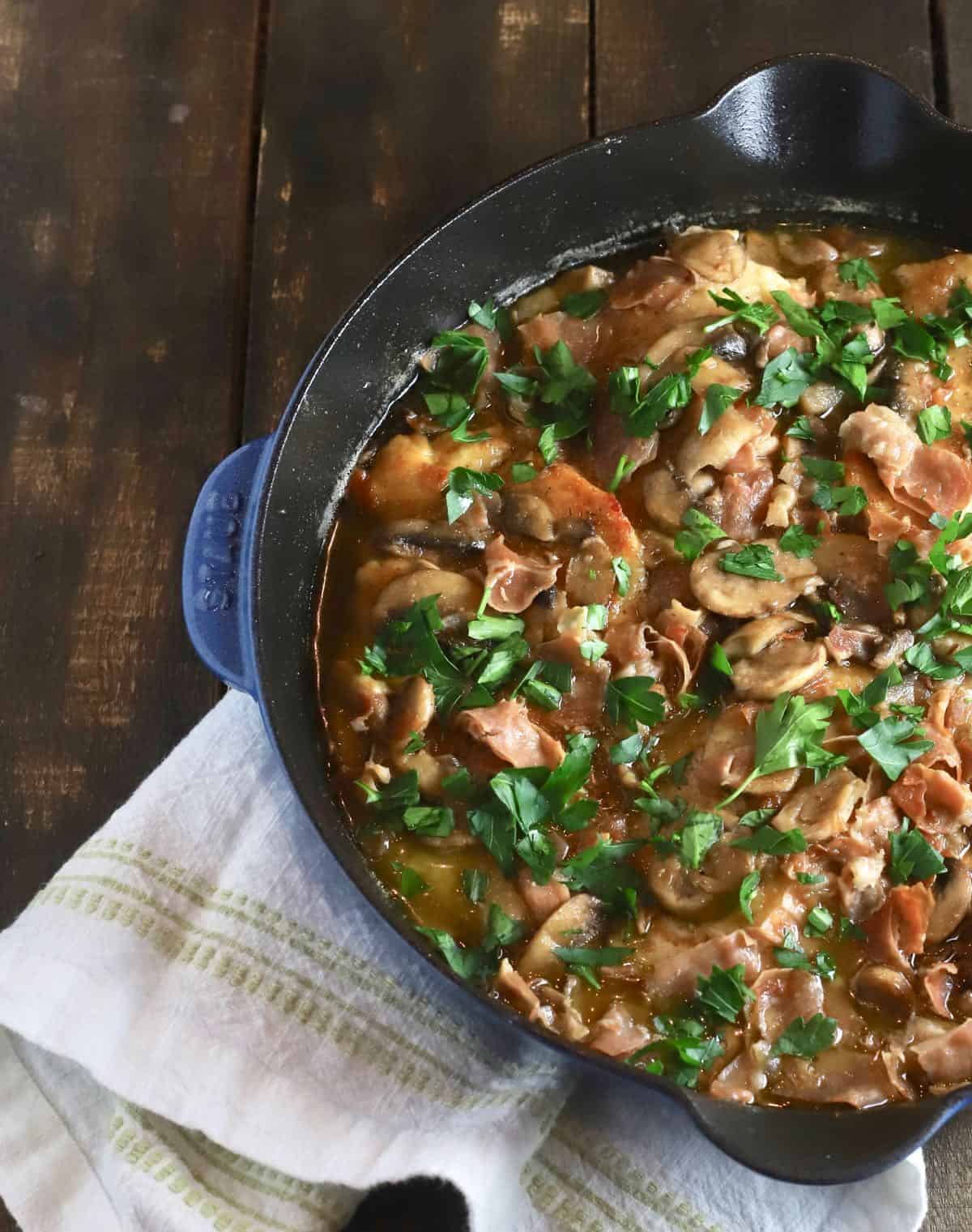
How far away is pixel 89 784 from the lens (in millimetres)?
3453

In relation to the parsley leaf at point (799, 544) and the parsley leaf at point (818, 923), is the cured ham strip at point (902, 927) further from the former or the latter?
the parsley leaf at point (799, 544)

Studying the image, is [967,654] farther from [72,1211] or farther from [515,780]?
[72,1211]

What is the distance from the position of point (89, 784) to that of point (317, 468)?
0.97 m

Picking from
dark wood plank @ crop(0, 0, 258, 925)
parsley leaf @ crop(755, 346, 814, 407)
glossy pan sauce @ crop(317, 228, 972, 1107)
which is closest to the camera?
glossy pan sauce @ crop(317, 228, 972, 1107)

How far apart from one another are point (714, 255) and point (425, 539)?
993mm

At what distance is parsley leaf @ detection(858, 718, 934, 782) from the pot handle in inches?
50.0

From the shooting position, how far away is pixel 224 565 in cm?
305

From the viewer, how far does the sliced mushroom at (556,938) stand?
2789mm

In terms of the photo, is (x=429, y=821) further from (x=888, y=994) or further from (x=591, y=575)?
(x=888, y=994)

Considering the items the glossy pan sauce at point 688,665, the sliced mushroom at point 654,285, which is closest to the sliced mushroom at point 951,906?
the glossy pan sauce at point 688,665

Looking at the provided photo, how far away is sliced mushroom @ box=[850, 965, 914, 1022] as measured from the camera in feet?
8.99

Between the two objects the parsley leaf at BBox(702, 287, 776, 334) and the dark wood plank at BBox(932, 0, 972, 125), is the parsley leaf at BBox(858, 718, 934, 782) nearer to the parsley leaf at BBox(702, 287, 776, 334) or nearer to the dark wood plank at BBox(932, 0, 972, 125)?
the parsley leaf at BBox(702, 287, 776, 334)

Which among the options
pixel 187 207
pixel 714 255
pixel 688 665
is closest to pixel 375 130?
pixel 187 207

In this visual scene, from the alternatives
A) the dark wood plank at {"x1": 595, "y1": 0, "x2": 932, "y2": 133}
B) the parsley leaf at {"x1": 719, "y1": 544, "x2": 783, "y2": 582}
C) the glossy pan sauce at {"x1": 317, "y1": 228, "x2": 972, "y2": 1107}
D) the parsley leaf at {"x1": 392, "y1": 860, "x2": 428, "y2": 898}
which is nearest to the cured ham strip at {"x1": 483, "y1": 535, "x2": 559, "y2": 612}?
the glossy pan sauce at {"x1": 317, "y1": 228, "x2": 972, "y2": 1107}
